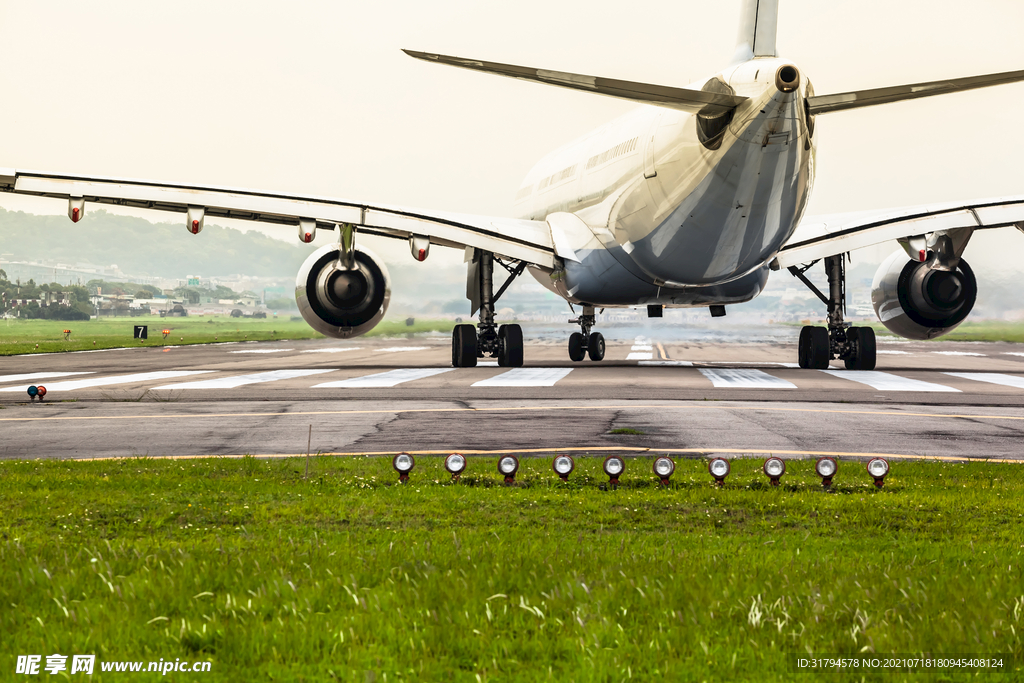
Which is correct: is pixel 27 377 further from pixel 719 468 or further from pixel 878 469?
pixel 878 469

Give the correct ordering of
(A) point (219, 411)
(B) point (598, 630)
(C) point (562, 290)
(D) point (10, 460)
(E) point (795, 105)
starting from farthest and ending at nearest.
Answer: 1. (C) point (562, 290)
2. (A) point (219, 411)
3. (E) point (795, 105)
4. (D) point (10, 460)
5. (B) point (598, 630)

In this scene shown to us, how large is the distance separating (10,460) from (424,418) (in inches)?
249

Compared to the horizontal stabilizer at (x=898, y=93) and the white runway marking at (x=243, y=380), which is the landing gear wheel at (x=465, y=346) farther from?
the horizontal stabilizer at (x=898, y=93)

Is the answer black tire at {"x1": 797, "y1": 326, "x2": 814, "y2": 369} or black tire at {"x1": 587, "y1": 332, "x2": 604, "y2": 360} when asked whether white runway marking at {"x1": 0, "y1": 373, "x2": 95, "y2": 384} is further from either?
black tire at {"x1": 797, "y1": 326, "x2": 814, "y2": 369}

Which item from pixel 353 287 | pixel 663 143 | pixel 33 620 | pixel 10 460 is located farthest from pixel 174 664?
pixel 353 287

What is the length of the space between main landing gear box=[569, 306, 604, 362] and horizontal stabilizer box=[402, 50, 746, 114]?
51.5 ft

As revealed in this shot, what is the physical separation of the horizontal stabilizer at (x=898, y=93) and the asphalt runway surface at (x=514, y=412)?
514 centimetres

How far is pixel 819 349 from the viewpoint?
27250mm

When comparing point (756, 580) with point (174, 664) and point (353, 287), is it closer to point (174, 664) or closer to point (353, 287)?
point (174, 664)

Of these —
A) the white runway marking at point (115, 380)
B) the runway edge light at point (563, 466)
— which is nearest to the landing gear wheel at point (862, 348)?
the white runway marking at point (115, 380)

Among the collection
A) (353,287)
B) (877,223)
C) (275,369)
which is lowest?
(275,369)

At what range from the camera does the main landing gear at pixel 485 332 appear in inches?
1061

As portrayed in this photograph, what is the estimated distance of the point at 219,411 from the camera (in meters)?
16.7

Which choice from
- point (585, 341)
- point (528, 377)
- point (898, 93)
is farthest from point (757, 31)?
point (585, 341)
